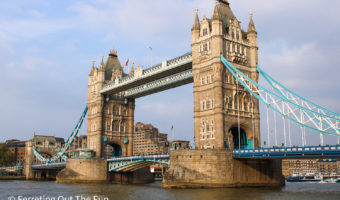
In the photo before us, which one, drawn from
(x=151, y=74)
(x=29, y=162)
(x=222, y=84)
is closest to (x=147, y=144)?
(x=29, y=162)

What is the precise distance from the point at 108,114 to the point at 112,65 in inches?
437

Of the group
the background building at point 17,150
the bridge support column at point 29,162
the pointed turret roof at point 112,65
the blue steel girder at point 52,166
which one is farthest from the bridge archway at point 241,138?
the background building at point 17,150

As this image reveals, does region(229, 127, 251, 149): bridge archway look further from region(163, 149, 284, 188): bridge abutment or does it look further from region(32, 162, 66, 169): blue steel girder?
region(32, 162, 66, 169): blue steel girder

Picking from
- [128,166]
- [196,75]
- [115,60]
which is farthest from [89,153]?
[196,75]

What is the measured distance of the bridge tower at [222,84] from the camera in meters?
53.9

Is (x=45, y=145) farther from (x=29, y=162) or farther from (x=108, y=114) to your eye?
(x=108, y=114)

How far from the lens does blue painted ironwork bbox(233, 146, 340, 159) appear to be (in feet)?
134

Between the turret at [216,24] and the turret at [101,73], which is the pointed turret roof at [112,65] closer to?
the turret at [101,73]

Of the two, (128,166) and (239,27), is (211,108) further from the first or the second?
(128,166)

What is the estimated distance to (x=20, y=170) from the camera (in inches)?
4722

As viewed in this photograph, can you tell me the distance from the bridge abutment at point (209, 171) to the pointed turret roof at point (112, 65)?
36.8m

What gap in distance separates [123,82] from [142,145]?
86.7 metres

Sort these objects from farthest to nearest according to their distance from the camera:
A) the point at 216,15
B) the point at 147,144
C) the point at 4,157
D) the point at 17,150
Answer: the point at 17,150, the point at 147,144, the point at 4,157, the point at 216,15

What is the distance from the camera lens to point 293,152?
142ft
